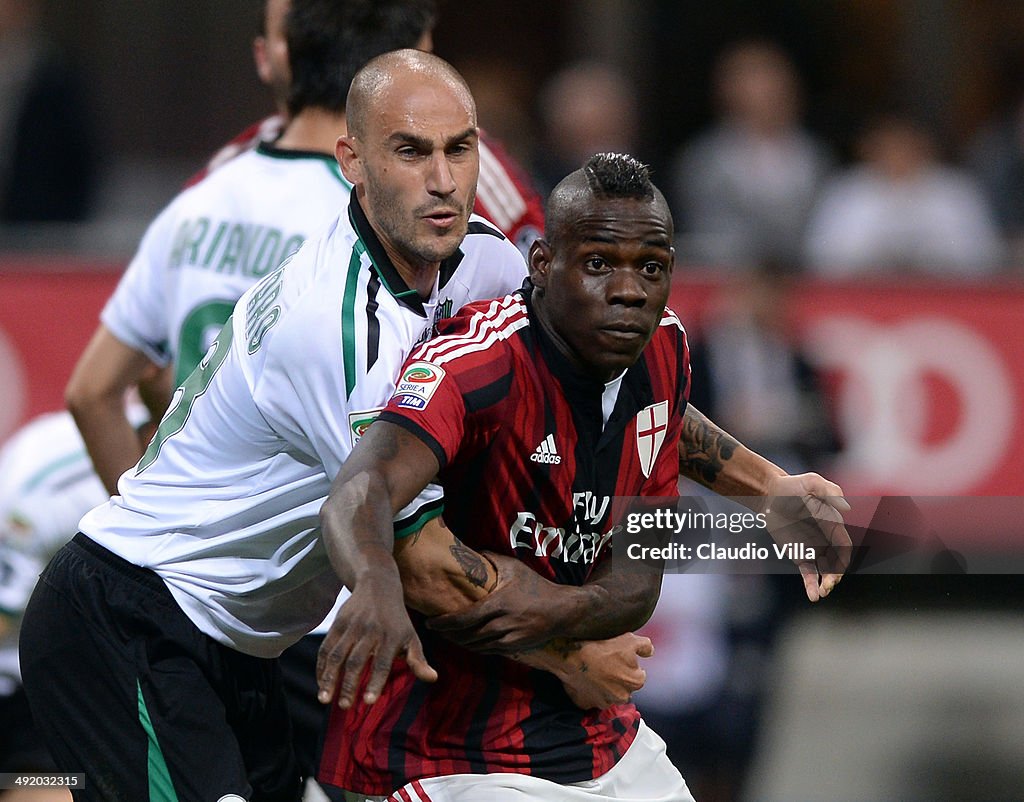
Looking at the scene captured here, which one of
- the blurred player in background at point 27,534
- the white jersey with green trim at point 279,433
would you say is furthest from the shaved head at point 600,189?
the blurred player in background at point 27,534

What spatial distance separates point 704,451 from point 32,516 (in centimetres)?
258

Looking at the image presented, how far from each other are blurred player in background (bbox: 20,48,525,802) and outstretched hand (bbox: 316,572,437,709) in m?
0.53

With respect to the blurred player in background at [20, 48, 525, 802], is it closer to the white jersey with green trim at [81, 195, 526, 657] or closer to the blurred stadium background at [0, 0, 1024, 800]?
the white jersey with green trim at [81, 195, 526, 657]

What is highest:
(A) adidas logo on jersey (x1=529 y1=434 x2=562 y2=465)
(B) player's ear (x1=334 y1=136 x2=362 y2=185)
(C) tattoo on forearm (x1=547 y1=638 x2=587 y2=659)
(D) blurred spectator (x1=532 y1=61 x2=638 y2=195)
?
(B) player's ear (x1=334 y1=136 x2=362 y2=185)

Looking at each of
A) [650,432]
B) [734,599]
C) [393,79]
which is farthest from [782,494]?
[734,599]

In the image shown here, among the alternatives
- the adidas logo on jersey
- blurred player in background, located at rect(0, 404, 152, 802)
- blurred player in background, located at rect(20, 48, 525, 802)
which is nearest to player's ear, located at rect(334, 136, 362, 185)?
blurred player in background, located at rect(20, 48, 525, 802)

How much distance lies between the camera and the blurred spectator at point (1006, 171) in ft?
30.4

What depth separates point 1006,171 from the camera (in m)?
9.40

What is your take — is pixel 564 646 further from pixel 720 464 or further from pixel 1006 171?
pixel 1006 171

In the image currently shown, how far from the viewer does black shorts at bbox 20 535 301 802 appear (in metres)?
3.79

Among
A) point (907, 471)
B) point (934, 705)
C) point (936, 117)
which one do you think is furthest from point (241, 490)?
point (936, 117)

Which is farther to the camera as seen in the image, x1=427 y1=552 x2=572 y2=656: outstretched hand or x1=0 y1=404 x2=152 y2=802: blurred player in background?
x1=0 y1=404 x2=152 y2=802: blurred player in background

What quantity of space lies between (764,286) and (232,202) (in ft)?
13.1

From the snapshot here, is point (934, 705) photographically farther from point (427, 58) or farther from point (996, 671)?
point (427, 58)
